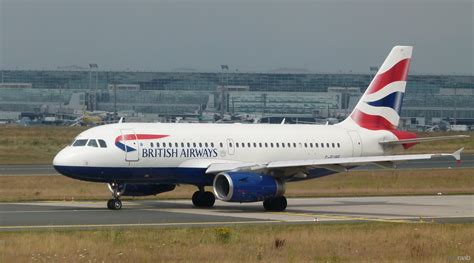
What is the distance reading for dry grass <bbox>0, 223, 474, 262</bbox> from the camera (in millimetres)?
23562

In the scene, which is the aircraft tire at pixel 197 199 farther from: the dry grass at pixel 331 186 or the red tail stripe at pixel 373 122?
the red tail stripe at pixel 373 122

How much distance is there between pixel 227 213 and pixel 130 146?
4.46 metres

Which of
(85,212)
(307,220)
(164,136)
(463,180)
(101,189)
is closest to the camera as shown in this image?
(307,220)

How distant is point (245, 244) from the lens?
26031mm

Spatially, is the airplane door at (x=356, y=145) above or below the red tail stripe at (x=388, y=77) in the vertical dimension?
below

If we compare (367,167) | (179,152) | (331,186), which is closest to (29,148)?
(367,167)

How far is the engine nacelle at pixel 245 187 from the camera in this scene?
38.3 meters

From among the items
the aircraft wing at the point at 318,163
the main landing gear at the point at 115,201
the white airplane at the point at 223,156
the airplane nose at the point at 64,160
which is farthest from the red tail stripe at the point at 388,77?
the airplane nose at the point at 64,160

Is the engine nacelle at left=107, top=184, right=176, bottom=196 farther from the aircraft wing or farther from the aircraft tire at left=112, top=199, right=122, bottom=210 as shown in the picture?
the aircraft wing

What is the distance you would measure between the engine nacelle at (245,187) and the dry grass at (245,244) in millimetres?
7202

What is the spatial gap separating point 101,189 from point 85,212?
493 inches

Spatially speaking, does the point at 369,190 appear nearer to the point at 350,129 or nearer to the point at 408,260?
the point at 350,129

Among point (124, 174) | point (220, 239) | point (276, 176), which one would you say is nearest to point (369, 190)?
point (276, 176)

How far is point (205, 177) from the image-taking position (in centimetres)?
4075
